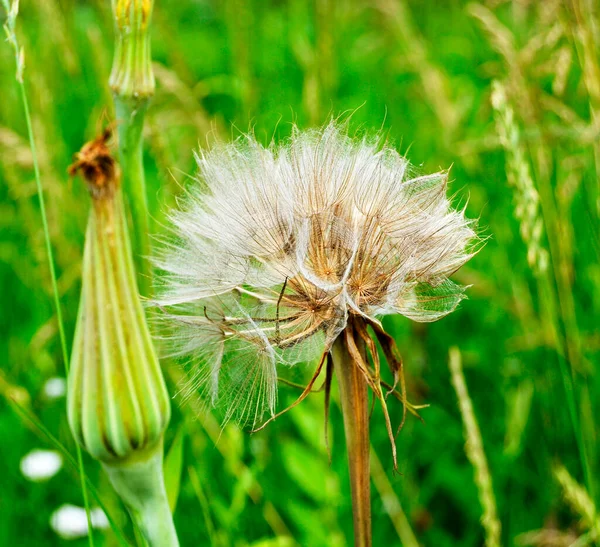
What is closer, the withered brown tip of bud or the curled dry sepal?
the withered brown tip of bud

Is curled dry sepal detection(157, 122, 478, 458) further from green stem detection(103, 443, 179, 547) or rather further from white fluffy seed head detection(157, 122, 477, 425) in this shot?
green stem detection(103, 443, 179, 547)

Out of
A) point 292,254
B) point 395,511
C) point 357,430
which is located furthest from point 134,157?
point 395,511

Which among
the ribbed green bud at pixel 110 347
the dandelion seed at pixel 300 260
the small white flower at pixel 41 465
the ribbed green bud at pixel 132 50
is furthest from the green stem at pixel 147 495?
the small white flower at pixel 41 465

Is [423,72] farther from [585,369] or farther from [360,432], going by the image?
[360,432]

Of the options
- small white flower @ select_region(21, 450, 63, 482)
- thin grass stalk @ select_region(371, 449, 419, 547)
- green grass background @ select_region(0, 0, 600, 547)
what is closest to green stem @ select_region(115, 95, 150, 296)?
green grass background @ select_region(0, 0, 600, 547)

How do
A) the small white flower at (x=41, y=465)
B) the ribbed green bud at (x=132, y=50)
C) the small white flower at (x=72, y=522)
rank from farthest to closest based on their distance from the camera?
the small white flower at (x=41, y=465)
the small white flower at (x=72, y=522)
the ribbed green bud at (x=132, y=50)

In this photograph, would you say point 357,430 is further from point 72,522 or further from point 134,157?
point 72,522

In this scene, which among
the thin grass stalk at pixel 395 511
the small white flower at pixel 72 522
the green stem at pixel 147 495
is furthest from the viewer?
the small white flower at pixel 72 522

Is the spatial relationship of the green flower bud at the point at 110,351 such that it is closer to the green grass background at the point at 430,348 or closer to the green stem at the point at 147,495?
the green stem at the point at 147,495
